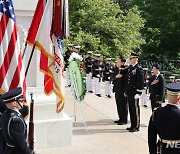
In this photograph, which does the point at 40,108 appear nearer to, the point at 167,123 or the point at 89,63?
the point at 167,123

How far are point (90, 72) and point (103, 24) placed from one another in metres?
7.29

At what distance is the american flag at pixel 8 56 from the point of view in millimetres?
5003

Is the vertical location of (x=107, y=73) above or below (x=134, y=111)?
above

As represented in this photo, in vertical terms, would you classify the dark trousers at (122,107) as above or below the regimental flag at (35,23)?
below

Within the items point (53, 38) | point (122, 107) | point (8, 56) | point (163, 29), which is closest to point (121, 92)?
point (122, 107)

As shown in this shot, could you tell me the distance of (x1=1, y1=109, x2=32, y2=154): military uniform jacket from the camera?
12.2 ft

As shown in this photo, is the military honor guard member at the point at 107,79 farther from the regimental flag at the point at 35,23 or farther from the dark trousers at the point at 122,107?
the regimental flag at the point at 35,23

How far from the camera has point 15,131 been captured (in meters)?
3.73

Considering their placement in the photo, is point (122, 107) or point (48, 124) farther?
point (122, 107)

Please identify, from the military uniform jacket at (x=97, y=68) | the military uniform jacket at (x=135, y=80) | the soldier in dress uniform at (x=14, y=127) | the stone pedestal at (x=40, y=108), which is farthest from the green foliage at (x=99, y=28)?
the soldier in dress uniform at (x=14, y=127)

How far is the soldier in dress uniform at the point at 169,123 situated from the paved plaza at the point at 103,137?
2436mm

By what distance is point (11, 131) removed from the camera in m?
3.75

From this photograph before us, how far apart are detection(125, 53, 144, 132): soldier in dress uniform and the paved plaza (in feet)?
0.86

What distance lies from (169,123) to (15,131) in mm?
1623
